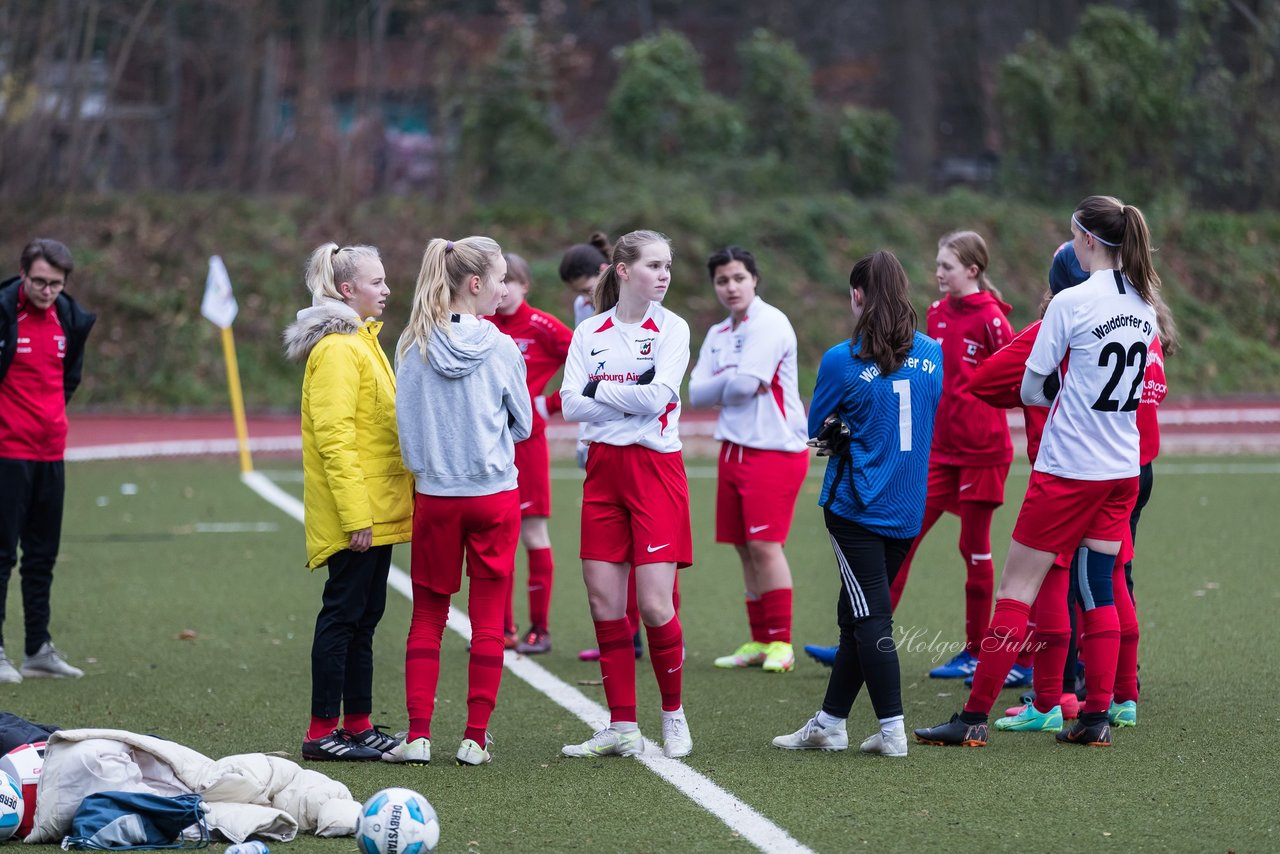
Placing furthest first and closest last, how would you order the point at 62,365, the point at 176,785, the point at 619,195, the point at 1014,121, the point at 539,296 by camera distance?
the point at 1014,121 < the point at 619,195 < the point at 539,296 < the point at 62,365 < the point at 176,785

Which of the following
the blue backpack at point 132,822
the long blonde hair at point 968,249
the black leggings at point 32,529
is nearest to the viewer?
the blue backpack at point 132,822

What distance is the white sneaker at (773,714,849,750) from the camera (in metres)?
5.70

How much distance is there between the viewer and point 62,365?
7.39 meters

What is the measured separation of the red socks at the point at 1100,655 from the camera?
5.70 metres

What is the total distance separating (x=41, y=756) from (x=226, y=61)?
2611 centimetres

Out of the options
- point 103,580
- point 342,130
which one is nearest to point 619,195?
point 342,130

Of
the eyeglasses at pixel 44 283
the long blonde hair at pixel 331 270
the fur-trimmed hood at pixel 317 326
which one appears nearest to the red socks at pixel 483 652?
the fur-trimmed hood at pixel 317 326

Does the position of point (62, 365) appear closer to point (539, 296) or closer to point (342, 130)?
point (539, 296)

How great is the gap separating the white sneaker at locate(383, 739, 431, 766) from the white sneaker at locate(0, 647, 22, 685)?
2.56 metres

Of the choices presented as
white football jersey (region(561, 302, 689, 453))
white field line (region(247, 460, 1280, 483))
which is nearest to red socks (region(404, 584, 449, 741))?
white football jersey (region(561, 302, 689, 453))

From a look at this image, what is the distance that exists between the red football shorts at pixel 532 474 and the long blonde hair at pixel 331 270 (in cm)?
224

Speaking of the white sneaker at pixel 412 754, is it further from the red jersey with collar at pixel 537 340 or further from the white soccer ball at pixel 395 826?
the red jersey with collar at pixel 537 340

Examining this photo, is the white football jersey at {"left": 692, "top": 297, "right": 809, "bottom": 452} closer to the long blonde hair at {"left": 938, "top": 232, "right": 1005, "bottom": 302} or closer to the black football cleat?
the long blonde hair at {"left": 938, "top": 232, "right": 1005, "bottom": 302}

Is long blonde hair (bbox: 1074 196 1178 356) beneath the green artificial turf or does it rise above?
above
